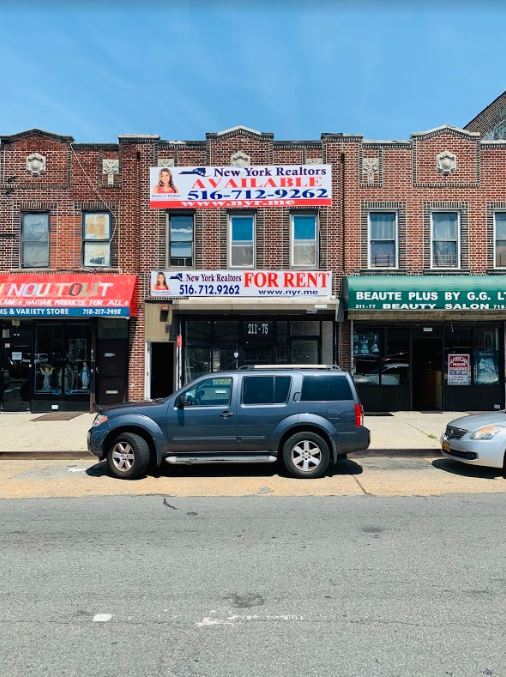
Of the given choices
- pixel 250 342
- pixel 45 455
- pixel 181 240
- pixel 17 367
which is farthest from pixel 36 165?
pixel 45 455

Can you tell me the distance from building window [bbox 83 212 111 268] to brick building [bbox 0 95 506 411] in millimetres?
45

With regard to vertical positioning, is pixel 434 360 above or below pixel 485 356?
below

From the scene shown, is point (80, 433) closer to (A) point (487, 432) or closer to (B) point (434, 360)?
(A) point (487, 432)

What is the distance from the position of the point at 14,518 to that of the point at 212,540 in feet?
8.19

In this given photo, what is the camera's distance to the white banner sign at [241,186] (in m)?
14.8

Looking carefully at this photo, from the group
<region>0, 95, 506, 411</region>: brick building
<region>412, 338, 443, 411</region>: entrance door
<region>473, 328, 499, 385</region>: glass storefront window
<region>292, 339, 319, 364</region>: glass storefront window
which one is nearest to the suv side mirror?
<region>0, 95, 506, 411</region>: brick building

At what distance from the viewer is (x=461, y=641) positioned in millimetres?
3297

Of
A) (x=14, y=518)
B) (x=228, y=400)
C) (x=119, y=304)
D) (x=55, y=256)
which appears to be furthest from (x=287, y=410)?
(x=55, y=256)

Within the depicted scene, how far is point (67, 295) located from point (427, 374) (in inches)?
412

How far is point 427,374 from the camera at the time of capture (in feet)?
49.4

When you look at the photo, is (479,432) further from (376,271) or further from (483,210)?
(483,210)

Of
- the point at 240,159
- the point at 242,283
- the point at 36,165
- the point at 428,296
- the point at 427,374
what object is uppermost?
the point at 240,159

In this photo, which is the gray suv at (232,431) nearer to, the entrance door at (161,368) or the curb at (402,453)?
the curb at (402,453)

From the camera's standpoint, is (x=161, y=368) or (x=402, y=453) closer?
(x=402, y=453)
